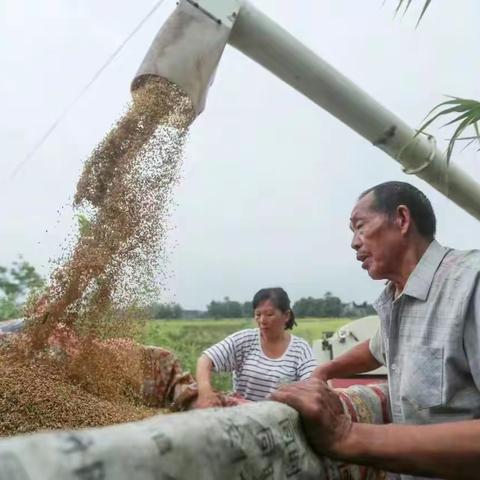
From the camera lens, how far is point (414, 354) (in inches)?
59.9

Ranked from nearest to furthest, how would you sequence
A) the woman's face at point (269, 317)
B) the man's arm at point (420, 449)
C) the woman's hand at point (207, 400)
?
1. the man's arm at point (420, 449)
2. the woman's hand at point (207, 400)
3. the woman's face at point (269, 317)

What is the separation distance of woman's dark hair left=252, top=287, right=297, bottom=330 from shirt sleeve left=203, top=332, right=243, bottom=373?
0.89ft

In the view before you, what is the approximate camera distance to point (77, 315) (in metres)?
2.07

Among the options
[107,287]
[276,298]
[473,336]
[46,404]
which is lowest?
[46,404]

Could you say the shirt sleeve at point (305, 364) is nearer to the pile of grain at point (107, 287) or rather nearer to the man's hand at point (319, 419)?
the pile of grain at point (107, 287)

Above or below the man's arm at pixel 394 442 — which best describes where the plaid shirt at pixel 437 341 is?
above

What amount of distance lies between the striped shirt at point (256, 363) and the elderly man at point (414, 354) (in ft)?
4.51

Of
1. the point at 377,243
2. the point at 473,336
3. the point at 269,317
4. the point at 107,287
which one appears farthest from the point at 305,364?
the point at 473,336

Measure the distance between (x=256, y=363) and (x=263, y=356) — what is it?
0.19ft

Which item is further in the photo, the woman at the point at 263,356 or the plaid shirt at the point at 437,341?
the woman at the point at 263,356

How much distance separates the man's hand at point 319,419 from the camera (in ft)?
4.08

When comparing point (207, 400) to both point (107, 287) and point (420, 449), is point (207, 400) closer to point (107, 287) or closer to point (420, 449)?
point (107, 287)

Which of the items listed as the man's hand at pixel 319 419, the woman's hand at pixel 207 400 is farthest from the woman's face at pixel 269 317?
the man's hand at pixel 319 419

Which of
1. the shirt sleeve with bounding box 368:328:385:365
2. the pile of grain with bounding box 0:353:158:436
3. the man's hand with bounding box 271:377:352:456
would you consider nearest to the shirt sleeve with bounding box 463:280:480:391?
the man's hand with bounding box 271:377:352:456
